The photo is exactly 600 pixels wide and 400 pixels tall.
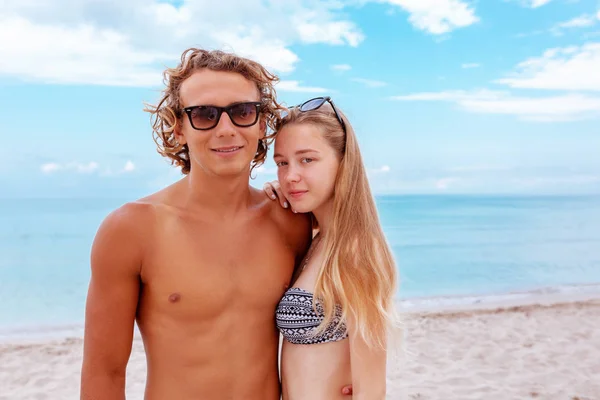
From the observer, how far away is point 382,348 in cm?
274

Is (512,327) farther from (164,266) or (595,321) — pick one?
(164,266)

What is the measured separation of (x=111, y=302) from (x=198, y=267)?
412mm

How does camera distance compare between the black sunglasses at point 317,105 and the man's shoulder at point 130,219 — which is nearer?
the man's shoulder at point 130,219

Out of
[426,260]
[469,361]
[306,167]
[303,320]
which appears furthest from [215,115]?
[426,260]

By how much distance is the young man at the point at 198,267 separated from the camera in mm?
2504

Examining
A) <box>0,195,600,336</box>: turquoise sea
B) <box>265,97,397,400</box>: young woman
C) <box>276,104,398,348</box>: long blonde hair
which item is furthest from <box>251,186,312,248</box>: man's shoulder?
<box>0,195,600,336</box>: turquoise sea

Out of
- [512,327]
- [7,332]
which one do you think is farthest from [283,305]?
[7,332]

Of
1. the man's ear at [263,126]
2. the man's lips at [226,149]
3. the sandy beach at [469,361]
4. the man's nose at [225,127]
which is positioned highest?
the man's ear at [263,126]

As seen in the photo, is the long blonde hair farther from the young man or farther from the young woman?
the young man

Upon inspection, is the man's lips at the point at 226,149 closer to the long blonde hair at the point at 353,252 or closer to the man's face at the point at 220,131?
the man's face at the point at 220,131

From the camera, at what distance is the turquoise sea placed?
13.4 m

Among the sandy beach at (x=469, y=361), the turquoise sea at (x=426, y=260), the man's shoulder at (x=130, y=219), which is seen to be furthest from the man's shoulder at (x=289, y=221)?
the turquoise sea at (x=426, y=260)

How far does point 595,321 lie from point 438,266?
9.06 m

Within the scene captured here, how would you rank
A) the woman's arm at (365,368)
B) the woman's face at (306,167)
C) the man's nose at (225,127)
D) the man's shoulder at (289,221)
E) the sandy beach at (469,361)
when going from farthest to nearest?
1. the sandy beach at (469,361)
2. the man's shoulder at (289,221)
3. the woman's face at (306,167)
4. the woman's arm at (365,368)
5. the man's nose at (225,127)
